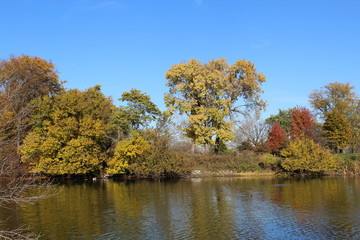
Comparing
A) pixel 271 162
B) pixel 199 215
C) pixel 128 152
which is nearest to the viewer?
pixel 199 215

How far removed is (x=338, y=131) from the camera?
48.2 m

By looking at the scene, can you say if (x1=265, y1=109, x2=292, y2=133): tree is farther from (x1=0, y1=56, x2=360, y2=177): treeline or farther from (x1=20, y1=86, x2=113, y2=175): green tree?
(x1=20, y1=86, x2=113, y2=175): green tree

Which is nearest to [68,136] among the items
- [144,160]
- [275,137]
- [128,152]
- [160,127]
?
[128,152]

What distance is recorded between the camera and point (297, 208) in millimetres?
19047

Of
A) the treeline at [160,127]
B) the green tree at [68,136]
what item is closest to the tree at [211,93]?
the treeline at [160,127]

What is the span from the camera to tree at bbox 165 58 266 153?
4188 cm

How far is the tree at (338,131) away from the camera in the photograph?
47.9 meters

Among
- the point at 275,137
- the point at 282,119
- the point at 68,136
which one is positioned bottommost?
the point at 275,137

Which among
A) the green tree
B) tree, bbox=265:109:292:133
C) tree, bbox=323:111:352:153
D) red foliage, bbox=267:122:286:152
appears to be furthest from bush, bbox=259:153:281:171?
tree, bbox=265:109:292:133

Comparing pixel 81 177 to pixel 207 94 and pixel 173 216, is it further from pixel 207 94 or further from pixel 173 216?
pixel 173 216

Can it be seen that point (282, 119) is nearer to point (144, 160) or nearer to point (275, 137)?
point (275, 137)

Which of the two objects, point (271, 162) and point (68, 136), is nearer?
point (68, 136)

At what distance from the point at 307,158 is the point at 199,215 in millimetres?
24046

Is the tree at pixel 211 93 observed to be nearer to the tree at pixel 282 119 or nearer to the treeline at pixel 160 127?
the treeline at pixel 160 127
